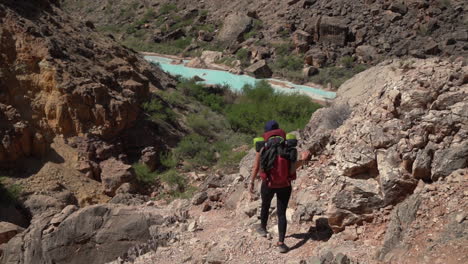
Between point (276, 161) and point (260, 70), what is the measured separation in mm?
24112

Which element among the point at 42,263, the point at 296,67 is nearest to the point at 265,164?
the point at 42,263

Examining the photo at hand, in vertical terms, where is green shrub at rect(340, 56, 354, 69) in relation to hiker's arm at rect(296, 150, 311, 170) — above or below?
below

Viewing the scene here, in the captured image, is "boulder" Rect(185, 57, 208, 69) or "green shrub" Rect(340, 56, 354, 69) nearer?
"green shrub" Rect(340, 56, 354, 69)

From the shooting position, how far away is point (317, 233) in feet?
15.4

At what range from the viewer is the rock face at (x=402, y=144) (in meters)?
3.91

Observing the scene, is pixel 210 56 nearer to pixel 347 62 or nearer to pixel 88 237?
pixel 347 62

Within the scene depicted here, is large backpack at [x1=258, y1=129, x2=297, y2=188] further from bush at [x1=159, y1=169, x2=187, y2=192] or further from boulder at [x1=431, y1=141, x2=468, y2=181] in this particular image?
bush at [x1=159, y1=169, x2=187, y2=192]

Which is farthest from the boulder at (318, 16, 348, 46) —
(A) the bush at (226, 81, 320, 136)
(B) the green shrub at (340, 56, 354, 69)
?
(A) the bush at (226, 81, 320, 136)

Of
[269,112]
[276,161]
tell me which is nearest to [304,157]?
[276,161]

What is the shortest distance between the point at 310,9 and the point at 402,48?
9037 millimetres

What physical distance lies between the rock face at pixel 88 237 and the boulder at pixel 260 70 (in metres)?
22.3

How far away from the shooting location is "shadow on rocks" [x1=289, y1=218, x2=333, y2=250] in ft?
14.9

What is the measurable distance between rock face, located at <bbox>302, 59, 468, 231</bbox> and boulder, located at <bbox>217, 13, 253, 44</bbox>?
3072 centimetres

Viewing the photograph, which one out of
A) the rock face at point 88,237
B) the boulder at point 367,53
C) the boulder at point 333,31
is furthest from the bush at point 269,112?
the boulder at point 333,31
